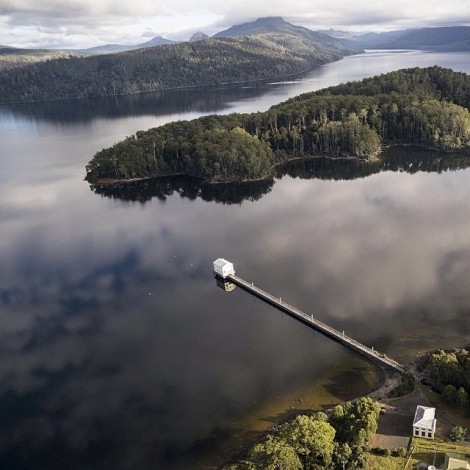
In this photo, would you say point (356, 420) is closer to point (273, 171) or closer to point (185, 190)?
point (185, 190)

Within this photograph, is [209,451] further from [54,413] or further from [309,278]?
[309,278]

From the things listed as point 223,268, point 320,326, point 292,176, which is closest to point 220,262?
point 223,268

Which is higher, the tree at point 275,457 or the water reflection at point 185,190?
the water reflection at point 185,190

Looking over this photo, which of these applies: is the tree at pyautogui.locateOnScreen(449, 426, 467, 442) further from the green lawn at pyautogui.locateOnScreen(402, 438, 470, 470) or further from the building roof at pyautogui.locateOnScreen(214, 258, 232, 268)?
the building roof at pyautogui.locateOnScreen(214, 258, 232, 268)

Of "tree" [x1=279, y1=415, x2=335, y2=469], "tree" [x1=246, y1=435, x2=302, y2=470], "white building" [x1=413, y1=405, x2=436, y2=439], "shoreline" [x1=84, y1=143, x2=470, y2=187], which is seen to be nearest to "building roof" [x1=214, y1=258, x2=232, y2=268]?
"tree" [x1=279, y1=415, x2=335, y2=469]

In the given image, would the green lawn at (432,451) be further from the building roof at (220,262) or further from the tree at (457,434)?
the building roof at (220,262)

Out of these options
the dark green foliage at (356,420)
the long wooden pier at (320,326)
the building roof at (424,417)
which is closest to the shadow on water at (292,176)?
the long wooden pier at (320,326)
